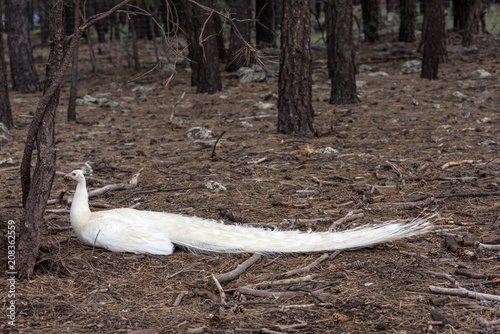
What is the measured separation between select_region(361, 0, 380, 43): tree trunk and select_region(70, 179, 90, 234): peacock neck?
1753cm

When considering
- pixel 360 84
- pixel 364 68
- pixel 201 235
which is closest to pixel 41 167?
pixel 201 235

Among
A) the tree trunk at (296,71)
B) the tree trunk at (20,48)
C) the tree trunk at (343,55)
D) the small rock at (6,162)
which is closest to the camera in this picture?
the small rock at (6,162)

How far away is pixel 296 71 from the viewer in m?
8.19

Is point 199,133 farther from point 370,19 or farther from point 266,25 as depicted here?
point 370,19

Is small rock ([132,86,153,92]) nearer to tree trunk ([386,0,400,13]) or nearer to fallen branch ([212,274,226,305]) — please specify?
fallen branch ([212,274,226,305])

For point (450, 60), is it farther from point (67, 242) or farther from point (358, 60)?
point (67, 242)

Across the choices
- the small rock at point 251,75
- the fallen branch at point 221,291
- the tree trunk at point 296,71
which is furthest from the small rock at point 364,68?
the fallen branch at point 221,291

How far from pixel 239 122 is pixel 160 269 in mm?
6140

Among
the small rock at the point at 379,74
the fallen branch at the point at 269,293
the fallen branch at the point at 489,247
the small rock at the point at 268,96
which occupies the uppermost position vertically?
the small rock at the point at 379,74

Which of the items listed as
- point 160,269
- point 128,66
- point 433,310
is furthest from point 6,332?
point 128,66

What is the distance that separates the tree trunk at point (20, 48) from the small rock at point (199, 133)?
7.44 meters

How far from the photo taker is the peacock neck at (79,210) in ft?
14.3

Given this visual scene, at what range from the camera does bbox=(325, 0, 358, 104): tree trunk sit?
10438mm

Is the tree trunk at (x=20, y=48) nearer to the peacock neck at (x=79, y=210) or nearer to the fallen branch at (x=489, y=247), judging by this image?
the peacock neck at (x=79, y=210)
